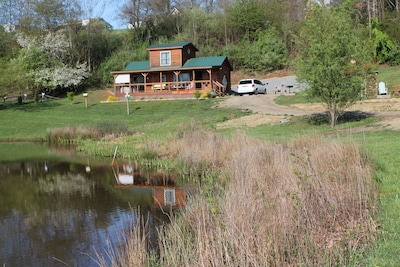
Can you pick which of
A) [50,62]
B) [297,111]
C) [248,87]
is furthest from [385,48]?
[50,62]

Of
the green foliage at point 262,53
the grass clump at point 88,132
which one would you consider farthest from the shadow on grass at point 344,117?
the green foliage at point 262,53

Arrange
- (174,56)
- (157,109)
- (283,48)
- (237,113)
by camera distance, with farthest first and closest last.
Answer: (283,48) < (174,56) < (157,109) < (237,113)

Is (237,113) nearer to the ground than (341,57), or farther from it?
nearer to the ground

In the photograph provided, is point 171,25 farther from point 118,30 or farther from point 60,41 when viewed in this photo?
point 60,41

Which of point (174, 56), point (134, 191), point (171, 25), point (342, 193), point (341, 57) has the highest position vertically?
point (171, 25)

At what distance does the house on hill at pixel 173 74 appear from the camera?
1635 inches

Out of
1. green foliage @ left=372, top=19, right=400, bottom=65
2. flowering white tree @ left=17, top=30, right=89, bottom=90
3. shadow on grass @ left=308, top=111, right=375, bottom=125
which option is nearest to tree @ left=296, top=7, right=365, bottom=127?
shadow on grass @ left=308, top=111, right=375, bottom=125

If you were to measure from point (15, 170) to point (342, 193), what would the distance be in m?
14.9

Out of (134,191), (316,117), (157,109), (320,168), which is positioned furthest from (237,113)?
(320,168)

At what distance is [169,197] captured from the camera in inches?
469

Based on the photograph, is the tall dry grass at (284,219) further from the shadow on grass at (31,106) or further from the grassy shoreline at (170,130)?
the shadow on grass at (31,106)

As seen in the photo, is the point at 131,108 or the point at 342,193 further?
the point at 131,108

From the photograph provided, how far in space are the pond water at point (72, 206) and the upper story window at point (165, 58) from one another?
24.8 metres

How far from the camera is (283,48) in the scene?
54.5m
